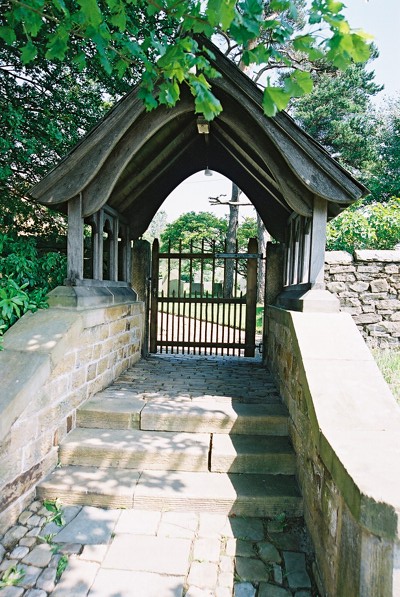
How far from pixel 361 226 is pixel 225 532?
7894 millimetres

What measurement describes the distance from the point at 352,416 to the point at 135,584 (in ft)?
5.00

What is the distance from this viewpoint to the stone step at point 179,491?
8.50 feet

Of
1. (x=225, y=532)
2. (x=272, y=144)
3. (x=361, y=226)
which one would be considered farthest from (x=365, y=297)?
(x=225, y=532)

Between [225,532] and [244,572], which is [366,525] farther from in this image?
[225,532]

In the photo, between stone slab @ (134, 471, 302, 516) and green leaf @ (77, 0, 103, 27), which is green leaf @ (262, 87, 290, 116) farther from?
stone slab @ (134, 471, 302, 516)

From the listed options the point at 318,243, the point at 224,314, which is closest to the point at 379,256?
the point at 224,314

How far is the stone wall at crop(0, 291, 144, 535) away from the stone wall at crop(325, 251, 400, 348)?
4.31 meters

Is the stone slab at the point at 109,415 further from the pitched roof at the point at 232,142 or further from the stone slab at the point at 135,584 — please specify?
the pitched roof at the point at 232,142

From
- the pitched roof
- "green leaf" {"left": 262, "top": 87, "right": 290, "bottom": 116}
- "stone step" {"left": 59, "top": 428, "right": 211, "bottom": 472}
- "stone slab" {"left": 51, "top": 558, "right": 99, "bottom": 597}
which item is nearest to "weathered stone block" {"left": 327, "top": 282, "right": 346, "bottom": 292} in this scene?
the pitched roof

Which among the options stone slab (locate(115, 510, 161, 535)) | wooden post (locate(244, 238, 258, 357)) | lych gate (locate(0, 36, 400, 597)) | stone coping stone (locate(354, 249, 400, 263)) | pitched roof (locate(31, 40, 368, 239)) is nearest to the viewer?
lych gate (locate(0, 36, 400, 597))

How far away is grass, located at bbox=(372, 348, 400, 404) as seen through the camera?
4.18 metres

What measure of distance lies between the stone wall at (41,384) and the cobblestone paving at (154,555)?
0.27 m

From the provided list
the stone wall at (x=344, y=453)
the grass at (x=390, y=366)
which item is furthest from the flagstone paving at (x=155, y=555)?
the grass at (x=390, y=366)

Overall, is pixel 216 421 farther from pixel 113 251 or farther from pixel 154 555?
pixel 113 251
